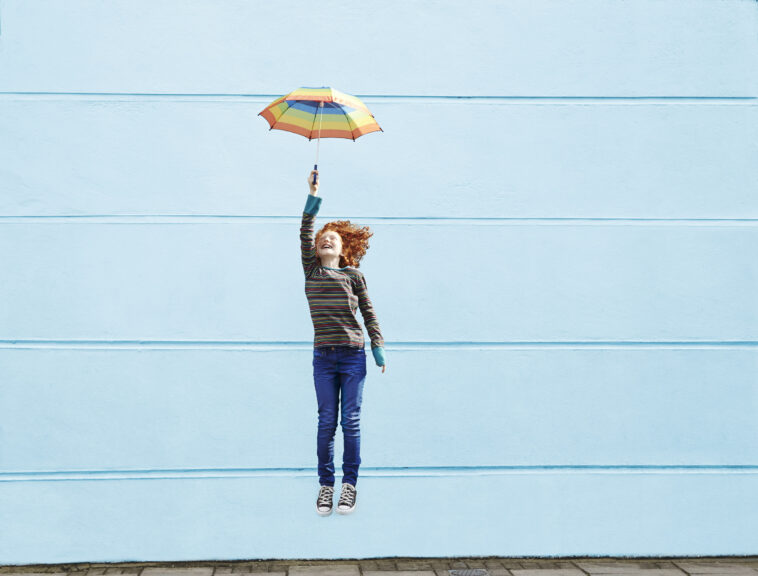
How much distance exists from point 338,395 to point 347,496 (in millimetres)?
542

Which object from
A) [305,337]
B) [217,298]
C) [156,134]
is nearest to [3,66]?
[156,134]

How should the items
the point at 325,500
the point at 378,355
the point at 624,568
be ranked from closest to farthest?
the point at 378,355
the point at 325,500
the point at 624,568

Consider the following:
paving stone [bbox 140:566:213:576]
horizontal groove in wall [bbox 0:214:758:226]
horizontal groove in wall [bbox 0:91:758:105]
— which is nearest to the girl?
horizontal groove in wall [bbox 0:214:758:226]

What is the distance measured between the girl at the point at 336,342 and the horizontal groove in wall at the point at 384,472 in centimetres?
28

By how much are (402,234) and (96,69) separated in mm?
1874

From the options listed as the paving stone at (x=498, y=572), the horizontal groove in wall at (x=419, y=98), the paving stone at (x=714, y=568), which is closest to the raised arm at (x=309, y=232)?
the horizontal groove in wall at (x=419, y=98)

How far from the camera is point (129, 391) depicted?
13.1 feet

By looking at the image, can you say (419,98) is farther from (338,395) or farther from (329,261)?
(338,395)

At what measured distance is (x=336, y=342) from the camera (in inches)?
149

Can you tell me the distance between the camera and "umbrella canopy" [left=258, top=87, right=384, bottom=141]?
12.3 feet

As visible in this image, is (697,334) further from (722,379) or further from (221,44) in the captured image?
(221,44)

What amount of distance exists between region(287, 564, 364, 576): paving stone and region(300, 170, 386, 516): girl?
1.53 feet

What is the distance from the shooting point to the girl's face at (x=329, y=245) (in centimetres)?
382

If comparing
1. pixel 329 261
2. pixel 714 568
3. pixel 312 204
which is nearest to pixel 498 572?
pixel 714 568
